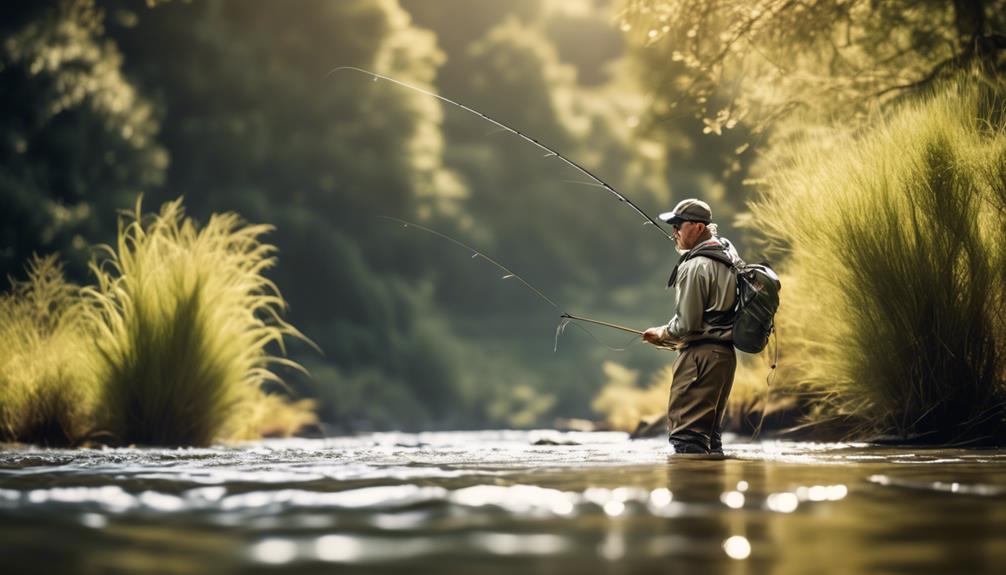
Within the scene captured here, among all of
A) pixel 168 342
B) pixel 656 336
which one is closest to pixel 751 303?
pixel 656 336

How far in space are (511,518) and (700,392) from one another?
367 centimetres

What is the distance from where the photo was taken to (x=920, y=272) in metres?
7.85

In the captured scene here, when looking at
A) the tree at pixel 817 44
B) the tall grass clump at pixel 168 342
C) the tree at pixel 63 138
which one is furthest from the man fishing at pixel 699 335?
the tree at pixel 63 138

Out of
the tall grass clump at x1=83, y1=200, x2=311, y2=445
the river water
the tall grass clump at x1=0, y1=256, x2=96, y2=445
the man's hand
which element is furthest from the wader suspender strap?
the tall grass clump at x1=0, y1=256, x2=96, y2=445

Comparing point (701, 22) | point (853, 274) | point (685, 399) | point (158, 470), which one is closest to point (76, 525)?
point (158, 470)

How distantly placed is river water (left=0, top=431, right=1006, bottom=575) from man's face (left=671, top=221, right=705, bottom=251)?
5.63ft

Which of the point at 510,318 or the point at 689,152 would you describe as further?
the point at 510,318

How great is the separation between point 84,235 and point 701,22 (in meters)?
12.9

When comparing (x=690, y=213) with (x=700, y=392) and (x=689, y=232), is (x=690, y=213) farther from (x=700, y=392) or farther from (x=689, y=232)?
(x=700, y=392)

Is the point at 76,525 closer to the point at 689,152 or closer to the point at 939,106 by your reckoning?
the point at 939,106

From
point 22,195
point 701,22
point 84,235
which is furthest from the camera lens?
point 84,235

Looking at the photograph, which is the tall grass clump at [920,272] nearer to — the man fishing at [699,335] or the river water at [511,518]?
the man fishing at [699,335]

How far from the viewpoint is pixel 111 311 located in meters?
9.64

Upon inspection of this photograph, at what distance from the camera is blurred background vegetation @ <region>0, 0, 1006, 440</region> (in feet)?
45.0
